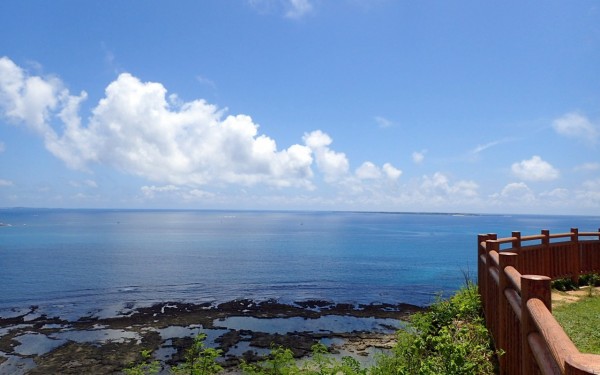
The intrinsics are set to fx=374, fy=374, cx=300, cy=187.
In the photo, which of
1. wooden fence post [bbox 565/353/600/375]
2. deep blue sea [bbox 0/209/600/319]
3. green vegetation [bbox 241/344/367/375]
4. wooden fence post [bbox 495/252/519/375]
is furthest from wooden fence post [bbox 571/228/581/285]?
wooden fence post [bbox 565/353/600/375]

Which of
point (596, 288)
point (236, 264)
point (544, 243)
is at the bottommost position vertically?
point (236, 264)

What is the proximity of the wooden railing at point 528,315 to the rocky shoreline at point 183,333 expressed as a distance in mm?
10962

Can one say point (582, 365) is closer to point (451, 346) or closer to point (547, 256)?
point (451, 346)

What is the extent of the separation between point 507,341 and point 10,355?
890 inches

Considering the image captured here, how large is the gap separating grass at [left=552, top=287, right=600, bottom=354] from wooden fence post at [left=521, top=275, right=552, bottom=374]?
13.5 ft

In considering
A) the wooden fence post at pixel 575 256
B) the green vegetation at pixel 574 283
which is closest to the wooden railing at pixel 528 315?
the green vegetation at pixel 574 283

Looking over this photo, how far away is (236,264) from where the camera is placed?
48.6m

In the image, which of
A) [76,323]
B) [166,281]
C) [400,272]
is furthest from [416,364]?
[400,272]

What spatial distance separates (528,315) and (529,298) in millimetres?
A: 196

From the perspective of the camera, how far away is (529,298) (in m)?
3.50

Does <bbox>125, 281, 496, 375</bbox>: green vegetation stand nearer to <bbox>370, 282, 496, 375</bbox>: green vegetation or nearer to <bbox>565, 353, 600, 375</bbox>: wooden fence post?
<bbox>370, 282, 496, 375</bbox>: green vegetation

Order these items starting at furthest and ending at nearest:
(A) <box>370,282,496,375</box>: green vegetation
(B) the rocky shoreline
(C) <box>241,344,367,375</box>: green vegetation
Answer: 1. (B) the rocky shoreline
2. (C) <box>241,344,367,375</box>: green vegetation
3. (A) <box>370,282,496,375</box>: green vegetation

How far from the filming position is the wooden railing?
7.67ft

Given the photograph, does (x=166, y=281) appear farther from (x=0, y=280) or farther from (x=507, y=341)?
(x=507, y=341)
